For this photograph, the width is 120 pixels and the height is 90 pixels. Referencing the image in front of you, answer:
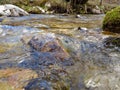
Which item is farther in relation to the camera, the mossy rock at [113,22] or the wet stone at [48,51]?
the mossy rock at [113,22]

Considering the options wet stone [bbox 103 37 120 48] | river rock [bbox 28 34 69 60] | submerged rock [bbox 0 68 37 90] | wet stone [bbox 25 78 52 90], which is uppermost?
river rock [bbox 28 34 69 60]

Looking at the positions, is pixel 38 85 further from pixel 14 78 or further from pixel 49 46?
pixel 49 46

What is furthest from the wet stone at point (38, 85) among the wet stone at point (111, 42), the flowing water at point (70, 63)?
the wet stone at point (111, 42)

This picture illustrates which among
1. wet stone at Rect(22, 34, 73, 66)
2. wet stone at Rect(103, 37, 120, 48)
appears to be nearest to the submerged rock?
wet stone at Rect(22, 34, 73, 66)

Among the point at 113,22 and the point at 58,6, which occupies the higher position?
the point at 113,22

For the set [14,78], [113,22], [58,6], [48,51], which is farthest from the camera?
[58,6]

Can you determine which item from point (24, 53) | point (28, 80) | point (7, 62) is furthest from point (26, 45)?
point (28, 80)

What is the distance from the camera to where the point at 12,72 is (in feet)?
14.1

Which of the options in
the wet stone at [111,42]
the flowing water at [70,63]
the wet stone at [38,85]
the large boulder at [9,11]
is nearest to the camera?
the wet stone at [38,85]

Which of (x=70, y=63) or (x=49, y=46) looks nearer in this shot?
(x=70, y=63)

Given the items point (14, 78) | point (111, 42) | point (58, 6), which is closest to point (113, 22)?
point (111, 42)

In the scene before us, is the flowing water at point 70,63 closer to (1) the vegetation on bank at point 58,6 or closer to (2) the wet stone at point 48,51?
(2) the wet stone at point 48,51

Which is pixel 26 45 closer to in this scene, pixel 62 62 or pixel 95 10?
pixel 62 62

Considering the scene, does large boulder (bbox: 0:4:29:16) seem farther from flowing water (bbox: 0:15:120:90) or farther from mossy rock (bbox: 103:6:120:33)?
flowing water (bbox: 0:15:120:90)
